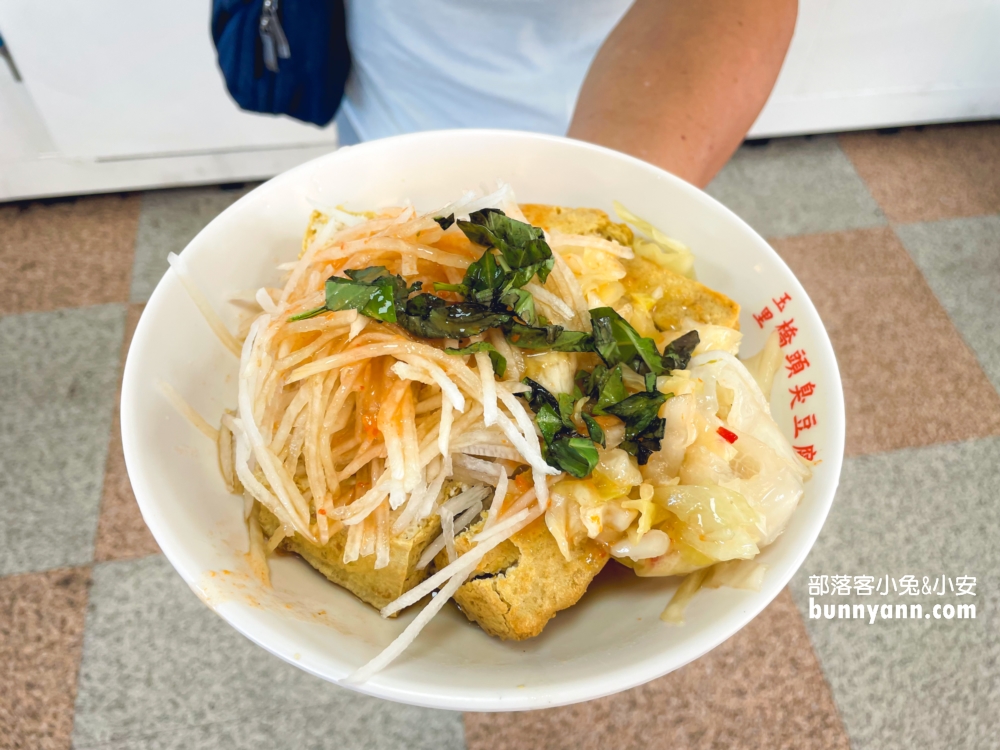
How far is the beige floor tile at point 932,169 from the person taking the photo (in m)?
2.61

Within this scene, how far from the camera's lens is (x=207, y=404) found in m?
0.88

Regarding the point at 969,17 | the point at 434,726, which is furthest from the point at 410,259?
the point at 969,17

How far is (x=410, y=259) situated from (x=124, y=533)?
1.32 metres

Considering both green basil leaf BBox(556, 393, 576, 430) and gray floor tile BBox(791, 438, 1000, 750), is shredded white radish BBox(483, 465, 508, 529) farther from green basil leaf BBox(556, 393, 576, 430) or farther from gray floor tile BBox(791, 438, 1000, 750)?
gray floor tile BBox(791, 438, 1000, 750)

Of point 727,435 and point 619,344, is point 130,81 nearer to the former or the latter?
point 619,344

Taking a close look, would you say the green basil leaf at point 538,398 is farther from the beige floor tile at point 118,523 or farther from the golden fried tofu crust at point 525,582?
the beige floor tile at point 118,523

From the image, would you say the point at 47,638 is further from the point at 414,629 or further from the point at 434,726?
the point at 414,629

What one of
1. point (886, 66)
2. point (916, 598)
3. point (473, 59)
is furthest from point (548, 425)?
point (886, 66)

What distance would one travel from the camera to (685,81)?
1.24 m

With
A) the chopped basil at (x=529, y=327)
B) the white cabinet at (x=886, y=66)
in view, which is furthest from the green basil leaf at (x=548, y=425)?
the white cabinet at (x=886, y=66)

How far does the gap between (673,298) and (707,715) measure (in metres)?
1.02

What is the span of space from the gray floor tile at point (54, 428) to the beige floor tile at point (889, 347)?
2124mm

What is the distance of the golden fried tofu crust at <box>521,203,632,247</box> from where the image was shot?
0.96 meters

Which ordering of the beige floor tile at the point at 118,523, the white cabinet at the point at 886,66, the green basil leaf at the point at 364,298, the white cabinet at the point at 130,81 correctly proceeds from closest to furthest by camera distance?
the green basil leaf at the point at 364,298 → the beige floor tile at the point at 118,523 → the white cabinet at the point at 130,81 → the white cabinet at the point at 886,66
